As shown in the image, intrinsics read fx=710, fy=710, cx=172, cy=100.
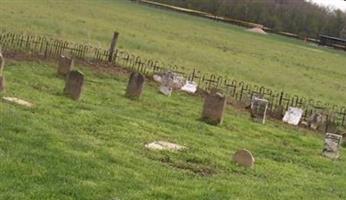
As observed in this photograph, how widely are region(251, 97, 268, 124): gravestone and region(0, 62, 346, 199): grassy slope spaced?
1.65 ft

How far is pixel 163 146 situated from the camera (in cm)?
1251

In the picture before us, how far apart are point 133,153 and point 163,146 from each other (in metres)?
1.08

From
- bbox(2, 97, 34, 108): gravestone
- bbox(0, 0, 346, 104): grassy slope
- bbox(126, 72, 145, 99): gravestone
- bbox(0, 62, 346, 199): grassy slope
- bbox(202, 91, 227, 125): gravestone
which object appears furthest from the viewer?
bbox(0, 0, 346, 104): grassy slope

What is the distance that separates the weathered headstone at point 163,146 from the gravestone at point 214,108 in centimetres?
359

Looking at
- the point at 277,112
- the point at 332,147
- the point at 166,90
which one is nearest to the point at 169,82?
the point at 166,90

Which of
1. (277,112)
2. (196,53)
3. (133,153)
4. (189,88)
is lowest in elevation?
(133,153)

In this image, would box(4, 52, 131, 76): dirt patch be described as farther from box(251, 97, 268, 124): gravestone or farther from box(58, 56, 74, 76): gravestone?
box(251, 97, 268, 124): gravestone

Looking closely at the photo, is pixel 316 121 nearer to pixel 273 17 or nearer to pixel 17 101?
pixel 17 101

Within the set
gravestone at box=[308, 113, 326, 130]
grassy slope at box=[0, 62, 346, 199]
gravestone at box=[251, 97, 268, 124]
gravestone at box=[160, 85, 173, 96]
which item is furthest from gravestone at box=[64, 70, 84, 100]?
gravestone at box=[308, 113, 326, 130]

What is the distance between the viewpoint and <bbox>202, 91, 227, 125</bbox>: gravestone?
16.2 meters

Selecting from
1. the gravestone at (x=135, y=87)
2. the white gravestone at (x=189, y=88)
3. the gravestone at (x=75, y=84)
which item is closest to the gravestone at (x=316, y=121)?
the white gravestone at (x=189, y=88)

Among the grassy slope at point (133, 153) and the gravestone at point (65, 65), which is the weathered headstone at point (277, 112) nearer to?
the grassy slope at point (133, 153)

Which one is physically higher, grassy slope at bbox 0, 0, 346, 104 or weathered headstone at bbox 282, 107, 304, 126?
grassy slope at bbox 0, 0, 346, 104

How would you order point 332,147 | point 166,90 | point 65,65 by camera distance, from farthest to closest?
point 166,90, point 65,65, point 332,147
